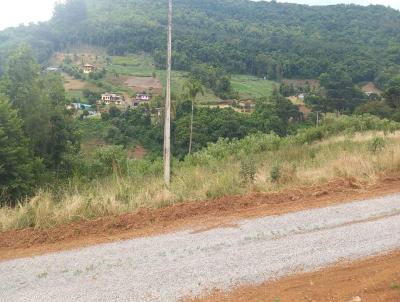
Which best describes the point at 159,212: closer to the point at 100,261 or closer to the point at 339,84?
the point at 100,261

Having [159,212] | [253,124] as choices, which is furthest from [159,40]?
[159,212]

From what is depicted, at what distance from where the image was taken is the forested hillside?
93.1m

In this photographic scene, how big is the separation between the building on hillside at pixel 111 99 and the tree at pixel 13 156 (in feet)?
179

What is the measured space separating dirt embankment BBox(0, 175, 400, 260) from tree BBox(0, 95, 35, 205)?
13360 mm

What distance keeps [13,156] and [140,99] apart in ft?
185

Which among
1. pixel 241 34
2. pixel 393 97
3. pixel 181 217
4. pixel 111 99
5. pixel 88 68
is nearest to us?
pixel 181 217

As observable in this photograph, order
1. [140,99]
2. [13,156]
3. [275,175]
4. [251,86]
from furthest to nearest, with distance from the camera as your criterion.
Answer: [251,86] → [140,99] → [13,156] → [275,175]

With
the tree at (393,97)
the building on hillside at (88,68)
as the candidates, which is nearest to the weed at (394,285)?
the tree at (393,97)

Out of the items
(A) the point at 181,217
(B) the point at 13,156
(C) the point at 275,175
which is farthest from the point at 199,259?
(B) the point at 13,156

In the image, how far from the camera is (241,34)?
117 metres

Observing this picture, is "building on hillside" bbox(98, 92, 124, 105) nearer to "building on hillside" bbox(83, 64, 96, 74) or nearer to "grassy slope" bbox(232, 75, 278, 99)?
"building on hillside" bbox(83, 64, 96, 74)

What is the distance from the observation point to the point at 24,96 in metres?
24.2

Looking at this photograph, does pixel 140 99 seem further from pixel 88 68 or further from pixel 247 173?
pixel 247 173

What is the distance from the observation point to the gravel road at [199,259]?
3475 mm
